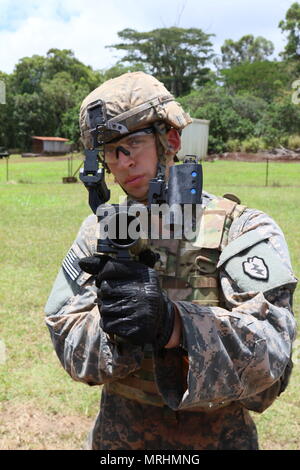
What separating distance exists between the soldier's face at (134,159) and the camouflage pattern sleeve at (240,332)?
1.38 ft

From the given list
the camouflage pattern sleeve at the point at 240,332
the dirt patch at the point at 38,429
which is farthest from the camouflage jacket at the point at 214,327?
the dirt patch at the point at 38,429

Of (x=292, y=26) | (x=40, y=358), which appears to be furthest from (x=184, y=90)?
(x=40, y=358)

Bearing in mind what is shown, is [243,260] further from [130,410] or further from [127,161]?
[130,410]

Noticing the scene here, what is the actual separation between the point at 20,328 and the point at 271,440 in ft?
11.0

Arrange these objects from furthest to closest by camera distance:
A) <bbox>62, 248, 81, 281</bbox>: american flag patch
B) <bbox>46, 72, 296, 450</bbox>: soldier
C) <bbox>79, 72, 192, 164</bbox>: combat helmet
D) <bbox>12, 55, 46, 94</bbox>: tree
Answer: <bbox>12, 55, 46, 94</bbox>: tree → <bbox>62, 248, 81, 281</bbox>: american flag patch → <bbox>79, 72, 192, 164</bbox>: combat helmet → <bbox>46, 72, 296, 450</bbox>: soldier

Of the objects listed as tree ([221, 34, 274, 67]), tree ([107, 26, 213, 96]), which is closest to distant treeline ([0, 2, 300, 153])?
tree ([107, 26, 213, 96])

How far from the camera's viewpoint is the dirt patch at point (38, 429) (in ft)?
12.7

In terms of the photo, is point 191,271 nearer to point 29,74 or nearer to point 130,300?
point 130,300

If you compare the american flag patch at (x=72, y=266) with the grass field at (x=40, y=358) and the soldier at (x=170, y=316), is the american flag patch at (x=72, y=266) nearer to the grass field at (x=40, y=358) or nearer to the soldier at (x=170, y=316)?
the soldier at (x=170, y=316)

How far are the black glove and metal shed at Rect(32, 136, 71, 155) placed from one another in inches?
2088

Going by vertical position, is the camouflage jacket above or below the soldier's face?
below

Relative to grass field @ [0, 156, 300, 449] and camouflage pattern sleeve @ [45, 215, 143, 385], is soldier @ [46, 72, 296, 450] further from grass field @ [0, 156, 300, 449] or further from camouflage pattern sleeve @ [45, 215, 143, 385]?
grass field @ [0, 156, 300, 449]

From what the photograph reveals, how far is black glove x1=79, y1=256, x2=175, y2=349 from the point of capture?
1.35 m

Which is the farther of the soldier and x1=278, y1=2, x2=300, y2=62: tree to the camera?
x1=278, y1=2, x2=300, y2=62: tree
